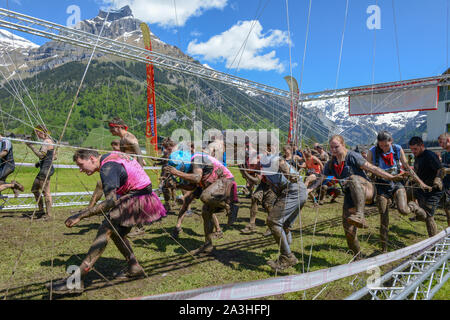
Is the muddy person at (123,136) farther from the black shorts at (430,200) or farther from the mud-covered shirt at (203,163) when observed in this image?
the black shorts at (430,200)

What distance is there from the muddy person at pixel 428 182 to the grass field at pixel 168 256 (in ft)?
2.29

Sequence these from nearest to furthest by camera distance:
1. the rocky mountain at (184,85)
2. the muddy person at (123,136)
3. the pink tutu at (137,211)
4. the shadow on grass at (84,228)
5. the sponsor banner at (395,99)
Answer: the pink tutu at (137,211)
the muddy person at (123,136)
the shadow on grass at (84,228)
the rocky mountain at (184,85)
the sponsor banner at (395,99)

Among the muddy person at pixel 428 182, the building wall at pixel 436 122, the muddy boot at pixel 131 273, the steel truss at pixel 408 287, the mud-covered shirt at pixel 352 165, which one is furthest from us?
the building wall at pixel 436 122

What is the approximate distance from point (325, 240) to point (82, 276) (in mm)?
4028

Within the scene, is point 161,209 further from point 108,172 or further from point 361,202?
point 361,202

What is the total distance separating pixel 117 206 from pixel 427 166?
15.5 ft

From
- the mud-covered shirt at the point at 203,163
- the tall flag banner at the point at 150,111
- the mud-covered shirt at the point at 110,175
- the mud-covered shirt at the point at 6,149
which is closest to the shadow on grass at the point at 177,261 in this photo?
the mud-covered shirt at the point at 110,175

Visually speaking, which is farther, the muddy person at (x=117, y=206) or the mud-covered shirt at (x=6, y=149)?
the mud-covered shirt at (x=6, y=149)

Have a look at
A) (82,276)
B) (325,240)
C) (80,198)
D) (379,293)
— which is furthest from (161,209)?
(80,198)

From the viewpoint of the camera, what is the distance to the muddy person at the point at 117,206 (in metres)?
2.65

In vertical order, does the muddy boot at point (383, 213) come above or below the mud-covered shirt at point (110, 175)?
below

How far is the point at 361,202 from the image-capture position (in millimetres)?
3445

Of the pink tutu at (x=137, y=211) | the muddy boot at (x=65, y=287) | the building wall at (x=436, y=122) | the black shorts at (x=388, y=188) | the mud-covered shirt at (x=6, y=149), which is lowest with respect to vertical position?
the muddy boot at (x=65, y=287)

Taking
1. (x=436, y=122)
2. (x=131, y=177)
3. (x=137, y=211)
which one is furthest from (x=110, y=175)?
(x=436, y=122)
